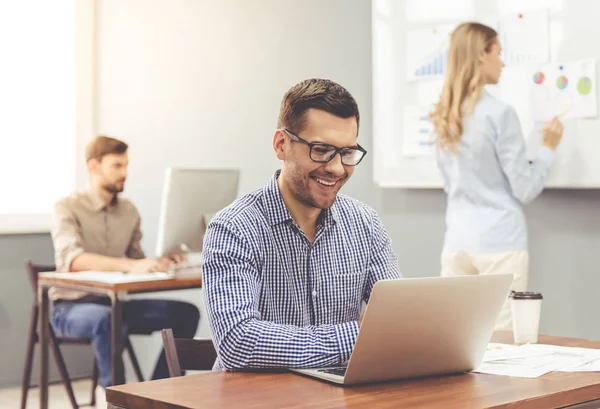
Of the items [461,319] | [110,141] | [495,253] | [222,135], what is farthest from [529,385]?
[222,135]

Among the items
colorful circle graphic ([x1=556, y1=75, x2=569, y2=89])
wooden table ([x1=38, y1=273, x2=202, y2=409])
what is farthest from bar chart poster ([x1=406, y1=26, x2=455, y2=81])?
wooden table ([x1=38, y1=273, x2=202, y2=409])

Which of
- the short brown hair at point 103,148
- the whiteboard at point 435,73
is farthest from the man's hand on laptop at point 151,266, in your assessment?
the whiteboard at point 435,73

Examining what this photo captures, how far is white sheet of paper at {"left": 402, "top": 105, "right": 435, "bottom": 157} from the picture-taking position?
4000 mm

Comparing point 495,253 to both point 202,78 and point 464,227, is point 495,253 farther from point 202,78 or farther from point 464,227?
point 202,78

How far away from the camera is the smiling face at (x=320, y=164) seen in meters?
1.95

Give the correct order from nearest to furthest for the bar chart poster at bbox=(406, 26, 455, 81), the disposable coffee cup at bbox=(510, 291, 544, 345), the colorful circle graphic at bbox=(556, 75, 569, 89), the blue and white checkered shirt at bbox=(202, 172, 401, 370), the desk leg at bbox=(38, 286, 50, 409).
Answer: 1. the blue and white checkered shirt at bbox=(202, 172, 401, 370)
2. the disposable coffee cup at bbox=(510, 291, 544, 345)
3. the colorful circle graphic at bbox=(556, 75, 569, 89)
4. the bar chart poster at bbox=(406, 26, 455, 81)
5. the desk leg at bbox=(38, 286, 50, 409)

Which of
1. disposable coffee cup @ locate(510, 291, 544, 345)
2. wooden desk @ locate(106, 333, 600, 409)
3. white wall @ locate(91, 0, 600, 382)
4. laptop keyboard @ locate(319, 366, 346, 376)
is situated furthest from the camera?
white wall @ locate(91, 0, 600, 382)

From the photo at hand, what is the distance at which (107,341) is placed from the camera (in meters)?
4.04

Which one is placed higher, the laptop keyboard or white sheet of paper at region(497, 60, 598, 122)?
white sheet of paper at region(497, 60, 598, 122)

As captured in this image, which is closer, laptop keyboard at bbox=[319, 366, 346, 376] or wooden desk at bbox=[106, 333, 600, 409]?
wooden desk at bbox=[106, 333, 600, 409]

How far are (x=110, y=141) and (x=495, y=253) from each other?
2.06 metres

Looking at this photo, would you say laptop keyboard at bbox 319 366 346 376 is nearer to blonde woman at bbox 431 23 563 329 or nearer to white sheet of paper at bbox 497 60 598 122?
blonde woman at bbox 431 23 563 329

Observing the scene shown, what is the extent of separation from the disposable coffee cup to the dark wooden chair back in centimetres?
70

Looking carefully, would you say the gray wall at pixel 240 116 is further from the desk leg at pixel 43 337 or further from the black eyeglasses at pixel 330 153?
the black eyeglasses at pixel 330 153
